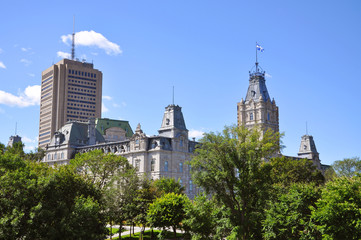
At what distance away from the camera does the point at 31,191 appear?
45719mm

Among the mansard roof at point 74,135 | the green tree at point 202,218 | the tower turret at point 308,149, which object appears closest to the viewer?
the green tree at point 202,218

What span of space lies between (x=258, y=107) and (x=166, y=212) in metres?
83.1

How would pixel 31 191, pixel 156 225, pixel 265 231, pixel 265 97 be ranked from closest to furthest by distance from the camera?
pixel 31 191 → pixel 265 231 → pixel 156 225 → pixel 265 97

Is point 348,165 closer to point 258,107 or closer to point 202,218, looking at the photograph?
point 258,107

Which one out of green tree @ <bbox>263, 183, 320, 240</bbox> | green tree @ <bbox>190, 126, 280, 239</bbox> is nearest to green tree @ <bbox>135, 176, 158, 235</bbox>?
Result: green tree @ <bbox>190, 126, 280, 239</bbox>

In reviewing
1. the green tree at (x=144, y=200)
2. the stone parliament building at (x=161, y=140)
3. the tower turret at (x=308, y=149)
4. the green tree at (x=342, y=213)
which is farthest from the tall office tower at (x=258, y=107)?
the green tree at (x=342, y=213)

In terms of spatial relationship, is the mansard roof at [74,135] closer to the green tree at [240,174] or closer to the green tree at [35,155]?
the green tree at [35,155]

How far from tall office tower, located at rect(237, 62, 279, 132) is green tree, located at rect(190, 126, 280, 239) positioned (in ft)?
276

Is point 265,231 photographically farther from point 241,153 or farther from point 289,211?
point 241,153

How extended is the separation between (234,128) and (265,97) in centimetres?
8855

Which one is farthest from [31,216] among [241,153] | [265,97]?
[265,97]

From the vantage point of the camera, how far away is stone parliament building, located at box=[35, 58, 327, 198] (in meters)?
110

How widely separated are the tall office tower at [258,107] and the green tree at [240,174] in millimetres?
84012

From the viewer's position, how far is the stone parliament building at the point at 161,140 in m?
110
